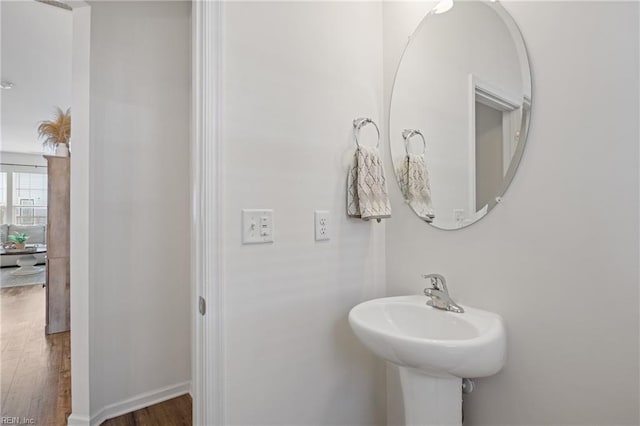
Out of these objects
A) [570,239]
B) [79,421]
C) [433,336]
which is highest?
[570,239]

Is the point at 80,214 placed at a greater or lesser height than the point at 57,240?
greater

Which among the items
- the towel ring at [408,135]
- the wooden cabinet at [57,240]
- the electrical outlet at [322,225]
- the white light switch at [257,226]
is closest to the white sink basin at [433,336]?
the electrical outlet at [322,225]

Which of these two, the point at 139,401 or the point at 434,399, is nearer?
the point at 434,399

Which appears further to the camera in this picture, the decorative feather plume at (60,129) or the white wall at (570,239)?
the decorative feather plume at (60,129)

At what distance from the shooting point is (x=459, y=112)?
1.22 metres

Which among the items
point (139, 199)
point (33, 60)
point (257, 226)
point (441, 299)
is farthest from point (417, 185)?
point (33, 60)

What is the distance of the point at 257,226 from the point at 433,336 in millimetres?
733

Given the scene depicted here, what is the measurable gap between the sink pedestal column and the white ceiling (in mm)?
3029

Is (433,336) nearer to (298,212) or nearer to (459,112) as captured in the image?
(298,212)

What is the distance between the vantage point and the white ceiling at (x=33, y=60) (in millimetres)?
2238

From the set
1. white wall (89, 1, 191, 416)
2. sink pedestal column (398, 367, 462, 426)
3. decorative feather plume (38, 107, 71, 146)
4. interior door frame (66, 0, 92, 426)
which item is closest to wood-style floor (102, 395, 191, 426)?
white wall (89, 1, 191, 416)

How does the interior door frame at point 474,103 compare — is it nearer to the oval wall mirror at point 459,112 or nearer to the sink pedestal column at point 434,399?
the oval wall mirror at point 459,112

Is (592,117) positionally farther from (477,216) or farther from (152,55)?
(152,55)

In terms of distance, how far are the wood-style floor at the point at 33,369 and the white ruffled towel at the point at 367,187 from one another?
2.07m
